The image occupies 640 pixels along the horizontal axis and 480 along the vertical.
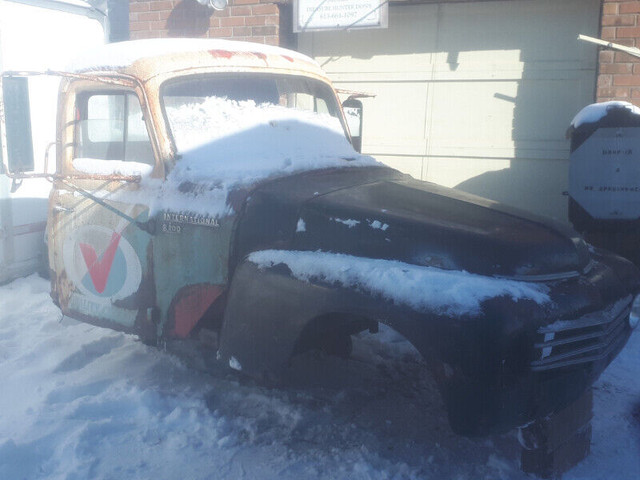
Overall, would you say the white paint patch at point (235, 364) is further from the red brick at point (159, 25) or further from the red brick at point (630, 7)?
the red brick at point (159, 25)

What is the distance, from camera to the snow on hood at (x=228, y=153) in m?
2.90

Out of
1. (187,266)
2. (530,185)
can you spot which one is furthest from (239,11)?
(187,266)

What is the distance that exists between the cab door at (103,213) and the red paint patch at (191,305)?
0.72ft

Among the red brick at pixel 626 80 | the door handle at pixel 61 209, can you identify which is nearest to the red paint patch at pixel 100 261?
the door handle at pixel 61 209

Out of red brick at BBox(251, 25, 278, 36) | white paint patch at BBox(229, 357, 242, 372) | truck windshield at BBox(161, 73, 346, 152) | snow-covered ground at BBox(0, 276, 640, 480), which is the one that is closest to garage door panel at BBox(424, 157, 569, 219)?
red brick at BBox(251, 25, 278, 36)

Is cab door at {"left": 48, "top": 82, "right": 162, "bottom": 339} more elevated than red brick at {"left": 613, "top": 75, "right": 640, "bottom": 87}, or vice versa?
red brick at {"left": 613, "top": 75, "right": 640, "bottom": 87}

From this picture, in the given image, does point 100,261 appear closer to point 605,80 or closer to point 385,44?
point 385,44

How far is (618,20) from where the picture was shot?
5191 millimetres

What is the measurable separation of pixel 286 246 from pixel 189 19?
16.0 feet

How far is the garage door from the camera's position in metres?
5.63

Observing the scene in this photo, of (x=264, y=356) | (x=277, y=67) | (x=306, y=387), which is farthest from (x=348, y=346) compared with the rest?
(x=277, y=67)

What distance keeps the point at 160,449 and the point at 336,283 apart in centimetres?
117

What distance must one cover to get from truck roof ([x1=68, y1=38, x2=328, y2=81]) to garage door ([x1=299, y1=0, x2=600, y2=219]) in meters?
2.78

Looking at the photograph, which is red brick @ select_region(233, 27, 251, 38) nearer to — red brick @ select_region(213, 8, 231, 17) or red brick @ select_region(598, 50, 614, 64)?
red brick @ select_region(213, 8, 231, 17)
